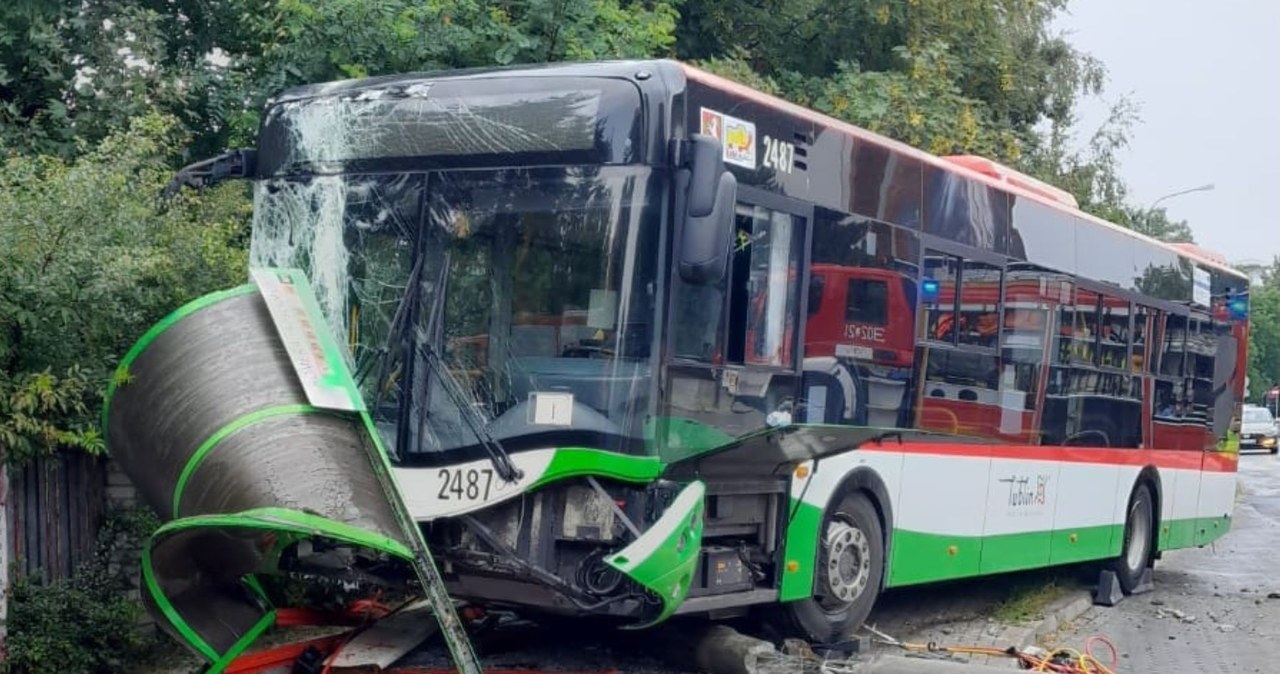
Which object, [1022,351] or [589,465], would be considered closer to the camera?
[589,465]

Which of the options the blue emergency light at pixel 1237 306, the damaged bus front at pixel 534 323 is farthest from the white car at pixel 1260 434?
the damaged bus front at pixel 534 323

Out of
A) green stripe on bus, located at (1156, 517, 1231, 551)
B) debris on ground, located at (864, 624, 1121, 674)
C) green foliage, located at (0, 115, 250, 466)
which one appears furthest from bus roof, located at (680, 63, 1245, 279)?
debris on ground, located at (864, 624, 1121, 674)

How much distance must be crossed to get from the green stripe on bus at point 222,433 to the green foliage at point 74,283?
1092 millimetres

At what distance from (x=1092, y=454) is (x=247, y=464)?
889 cm

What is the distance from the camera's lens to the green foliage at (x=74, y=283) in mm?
7996

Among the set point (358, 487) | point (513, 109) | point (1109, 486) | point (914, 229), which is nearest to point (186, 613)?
point (358, 487)

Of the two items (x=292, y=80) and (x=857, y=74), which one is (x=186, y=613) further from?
(x=857, y=74)

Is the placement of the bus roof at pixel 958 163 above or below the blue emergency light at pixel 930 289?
above

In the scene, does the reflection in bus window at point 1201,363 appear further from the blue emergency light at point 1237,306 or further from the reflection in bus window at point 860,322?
the reflection in bus window at point 860,322

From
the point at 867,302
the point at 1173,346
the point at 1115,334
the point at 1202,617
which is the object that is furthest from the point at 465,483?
the point at 1173,346

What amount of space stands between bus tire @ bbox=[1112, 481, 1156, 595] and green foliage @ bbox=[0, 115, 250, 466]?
964 cm

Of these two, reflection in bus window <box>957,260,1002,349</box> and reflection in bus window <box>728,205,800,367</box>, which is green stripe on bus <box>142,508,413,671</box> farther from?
reflection in bus window <box>957,260,1002,349</box>

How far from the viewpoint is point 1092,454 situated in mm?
13961

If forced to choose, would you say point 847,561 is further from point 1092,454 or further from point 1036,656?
point 1092,454
